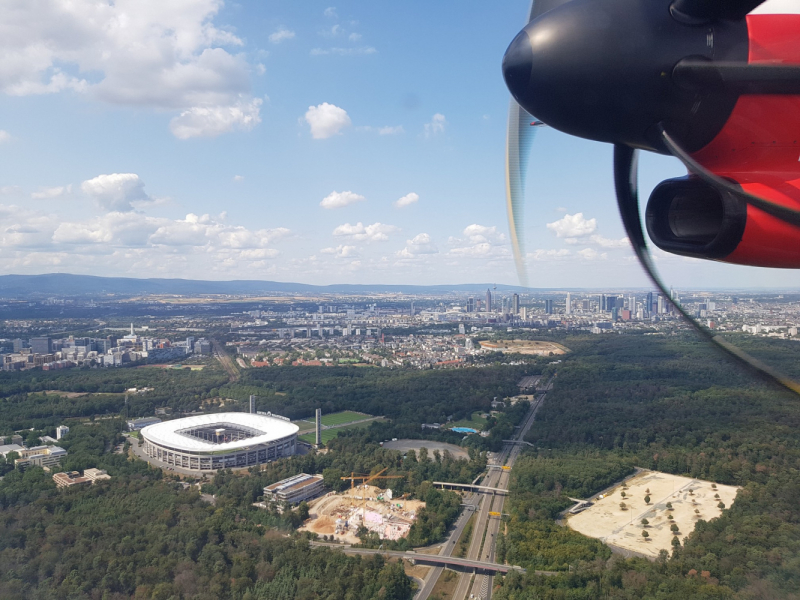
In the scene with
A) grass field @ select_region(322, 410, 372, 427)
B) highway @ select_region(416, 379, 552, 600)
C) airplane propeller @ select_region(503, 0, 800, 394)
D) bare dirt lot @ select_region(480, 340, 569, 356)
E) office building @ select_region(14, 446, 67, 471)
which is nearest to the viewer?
airplane propeller @ select_region(503, 0, 800, 394)

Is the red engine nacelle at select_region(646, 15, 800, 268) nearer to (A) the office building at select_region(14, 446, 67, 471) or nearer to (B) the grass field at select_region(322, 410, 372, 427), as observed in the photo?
(A) the office building at select_region(14, 446, 67, 471)

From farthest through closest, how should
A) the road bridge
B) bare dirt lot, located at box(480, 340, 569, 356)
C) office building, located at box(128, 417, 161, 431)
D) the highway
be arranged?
bare dirt lot, located at box(480, 340, 569, 356)
office building, located at box(128, 417, 161, 431)
the road bridge
the highway

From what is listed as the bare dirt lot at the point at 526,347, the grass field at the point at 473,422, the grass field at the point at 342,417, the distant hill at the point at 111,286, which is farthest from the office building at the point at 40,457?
the distant hill at the point at 111,286

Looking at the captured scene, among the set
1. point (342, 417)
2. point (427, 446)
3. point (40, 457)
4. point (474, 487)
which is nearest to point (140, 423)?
point (40, 457)

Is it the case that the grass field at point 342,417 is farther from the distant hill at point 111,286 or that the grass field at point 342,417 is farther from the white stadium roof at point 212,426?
the distant hill at point 111,286

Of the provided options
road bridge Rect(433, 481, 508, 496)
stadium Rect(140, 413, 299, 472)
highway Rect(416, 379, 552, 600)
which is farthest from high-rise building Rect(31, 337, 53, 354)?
highway Rect(416, 379, 552, 600)

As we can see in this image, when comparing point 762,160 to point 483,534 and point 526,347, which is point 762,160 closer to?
point 483,534

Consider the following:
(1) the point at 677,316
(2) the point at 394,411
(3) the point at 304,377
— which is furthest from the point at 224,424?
(1) the point at 677,316
